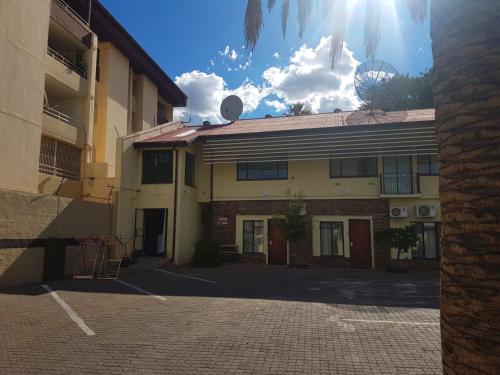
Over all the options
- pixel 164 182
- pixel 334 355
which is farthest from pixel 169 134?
pixel 334 355

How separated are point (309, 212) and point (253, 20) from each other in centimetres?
1630

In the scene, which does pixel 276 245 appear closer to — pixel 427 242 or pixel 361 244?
pixel 361 244

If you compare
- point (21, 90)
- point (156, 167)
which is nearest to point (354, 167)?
point (156, 167)

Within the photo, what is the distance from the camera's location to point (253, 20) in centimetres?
589

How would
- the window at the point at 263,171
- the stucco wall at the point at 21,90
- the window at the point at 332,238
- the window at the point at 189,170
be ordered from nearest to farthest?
1. the stucco wall at the point at 21,90
2. the window at the point at 332,238
3. the window at the point at 189,170
4. the window at the point at 263,171

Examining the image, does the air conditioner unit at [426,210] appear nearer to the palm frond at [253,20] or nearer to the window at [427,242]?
the window at [427,242]

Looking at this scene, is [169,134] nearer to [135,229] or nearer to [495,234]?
[135,229]

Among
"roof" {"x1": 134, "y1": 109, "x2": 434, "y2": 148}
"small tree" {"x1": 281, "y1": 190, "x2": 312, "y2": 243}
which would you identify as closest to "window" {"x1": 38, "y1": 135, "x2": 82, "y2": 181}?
"roof" {"x1": 134, "y1": 109, "x2": 434, "y2": 148}

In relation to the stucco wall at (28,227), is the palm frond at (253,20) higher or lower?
higher

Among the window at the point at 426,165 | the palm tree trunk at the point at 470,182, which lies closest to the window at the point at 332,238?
the window at the point at 426,165

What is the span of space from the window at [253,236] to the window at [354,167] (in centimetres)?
462

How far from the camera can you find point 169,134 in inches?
951

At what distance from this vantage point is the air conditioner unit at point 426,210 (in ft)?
64.8

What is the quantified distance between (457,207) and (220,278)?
13642mm
